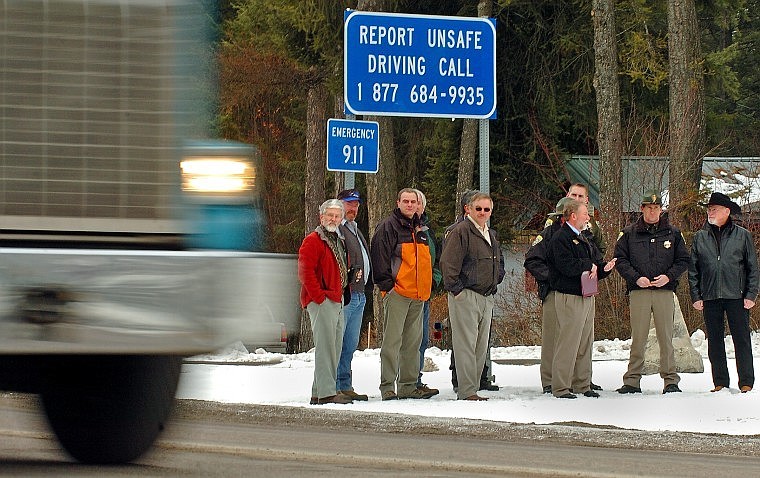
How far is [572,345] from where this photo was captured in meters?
14.4

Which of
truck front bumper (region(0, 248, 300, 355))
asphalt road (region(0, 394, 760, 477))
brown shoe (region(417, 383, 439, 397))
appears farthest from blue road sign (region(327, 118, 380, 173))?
truck front bumper (region(0, 248, 300, 355))

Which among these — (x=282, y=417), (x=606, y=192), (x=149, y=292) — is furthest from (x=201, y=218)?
(x=606, y=192)

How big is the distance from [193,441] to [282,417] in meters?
3.39

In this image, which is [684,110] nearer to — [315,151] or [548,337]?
[548,337]

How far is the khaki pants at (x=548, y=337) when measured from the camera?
48.3 feet

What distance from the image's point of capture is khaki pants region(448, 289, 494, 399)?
13898mm

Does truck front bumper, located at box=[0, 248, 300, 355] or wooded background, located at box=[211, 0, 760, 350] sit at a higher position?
wooded background, located at box=[211, 0, 760, 350]

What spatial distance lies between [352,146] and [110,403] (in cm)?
1054

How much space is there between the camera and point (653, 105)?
1253 inches

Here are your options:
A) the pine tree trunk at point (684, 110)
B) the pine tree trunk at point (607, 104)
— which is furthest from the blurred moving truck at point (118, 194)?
the pine tree trunk at point (607, 104)

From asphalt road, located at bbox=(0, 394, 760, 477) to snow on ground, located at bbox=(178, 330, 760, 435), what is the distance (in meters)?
0.60

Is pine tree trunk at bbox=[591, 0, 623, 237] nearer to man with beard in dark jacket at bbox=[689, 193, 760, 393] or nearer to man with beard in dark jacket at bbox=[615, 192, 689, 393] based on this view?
man with beard in dark jacket at bbox=[615, 192, 689, 393]

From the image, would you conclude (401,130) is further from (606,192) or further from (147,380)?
(147,380)

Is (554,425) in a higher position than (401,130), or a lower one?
lower
